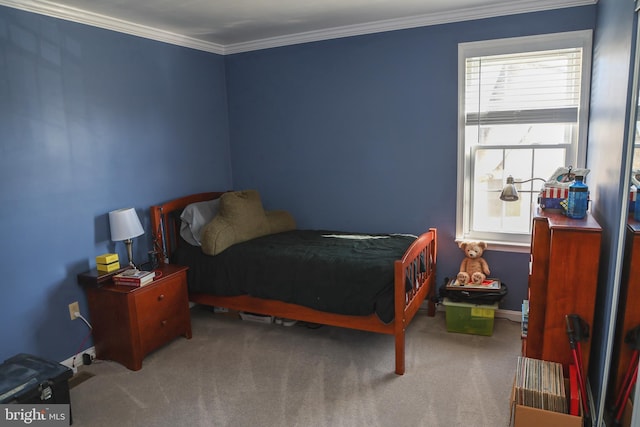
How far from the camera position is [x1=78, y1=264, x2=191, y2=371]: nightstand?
2.79m

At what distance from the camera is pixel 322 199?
4.00 meters

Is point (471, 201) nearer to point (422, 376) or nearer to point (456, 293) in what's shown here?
point (456, 293)

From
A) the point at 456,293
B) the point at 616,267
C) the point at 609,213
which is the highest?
the point at 609,213

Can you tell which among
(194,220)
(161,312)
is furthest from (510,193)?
(161,312)

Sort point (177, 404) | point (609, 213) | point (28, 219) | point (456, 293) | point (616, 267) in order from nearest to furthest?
point (616, 267)
point (609, 213)
point (177, 404)
point (28, 219)
point (456, 293)

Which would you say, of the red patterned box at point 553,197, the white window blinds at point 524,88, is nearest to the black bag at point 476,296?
the red patterned box at point 553,197

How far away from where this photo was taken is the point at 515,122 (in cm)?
327

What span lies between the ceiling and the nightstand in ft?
5.66

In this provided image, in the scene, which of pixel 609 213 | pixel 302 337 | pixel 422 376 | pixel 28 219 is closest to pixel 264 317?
pixel 302 337

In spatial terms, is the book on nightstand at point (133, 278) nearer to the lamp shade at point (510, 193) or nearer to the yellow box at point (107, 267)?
the yellow box at point (107, 267)

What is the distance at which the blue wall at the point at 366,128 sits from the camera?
3.40 meters

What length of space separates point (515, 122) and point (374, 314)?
1780 mm

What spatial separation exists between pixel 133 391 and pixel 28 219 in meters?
1.20

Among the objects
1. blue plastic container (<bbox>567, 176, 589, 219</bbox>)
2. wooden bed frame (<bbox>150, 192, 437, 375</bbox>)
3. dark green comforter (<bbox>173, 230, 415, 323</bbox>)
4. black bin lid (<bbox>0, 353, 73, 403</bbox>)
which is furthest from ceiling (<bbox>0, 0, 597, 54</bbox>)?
black bin lid (<bbox>0, 353, 73, 403</bbox>)
